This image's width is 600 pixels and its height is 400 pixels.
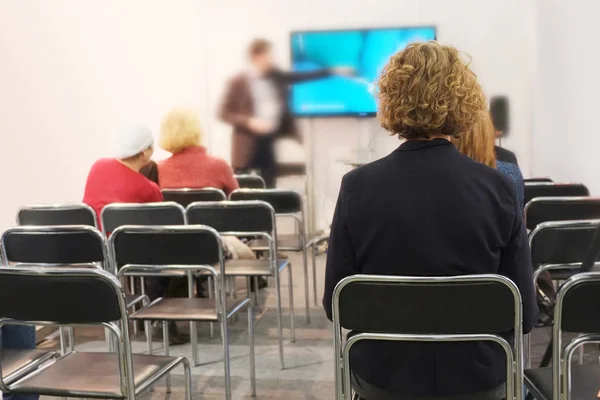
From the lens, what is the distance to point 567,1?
16.0ft

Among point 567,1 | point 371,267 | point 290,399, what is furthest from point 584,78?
point 371,267

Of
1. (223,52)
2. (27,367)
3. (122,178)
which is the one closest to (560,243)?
(27,367)

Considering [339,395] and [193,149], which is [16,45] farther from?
[339,395]

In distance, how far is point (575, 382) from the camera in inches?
70.2

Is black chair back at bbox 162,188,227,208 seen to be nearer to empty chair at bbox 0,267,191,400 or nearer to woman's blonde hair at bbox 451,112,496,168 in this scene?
woman's blonde hair at bbox 451,112,496,168

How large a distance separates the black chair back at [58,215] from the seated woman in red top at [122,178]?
0.49ft

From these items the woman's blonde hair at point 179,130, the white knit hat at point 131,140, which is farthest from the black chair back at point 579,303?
the woman's blonde hair at point 179,130

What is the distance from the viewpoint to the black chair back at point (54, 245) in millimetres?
2609

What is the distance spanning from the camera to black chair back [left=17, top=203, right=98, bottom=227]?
3250mm

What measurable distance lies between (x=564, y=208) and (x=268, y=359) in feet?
5.42

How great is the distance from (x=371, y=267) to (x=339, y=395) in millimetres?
355

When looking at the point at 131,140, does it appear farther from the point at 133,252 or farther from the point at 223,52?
the point at 223,52

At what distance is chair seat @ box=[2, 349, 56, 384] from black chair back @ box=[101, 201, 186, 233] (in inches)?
38.8

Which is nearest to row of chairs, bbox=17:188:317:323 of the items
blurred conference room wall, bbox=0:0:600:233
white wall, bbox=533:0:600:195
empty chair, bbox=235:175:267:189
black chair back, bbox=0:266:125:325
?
blurred conference room wall, bbox=0:0:600:233
